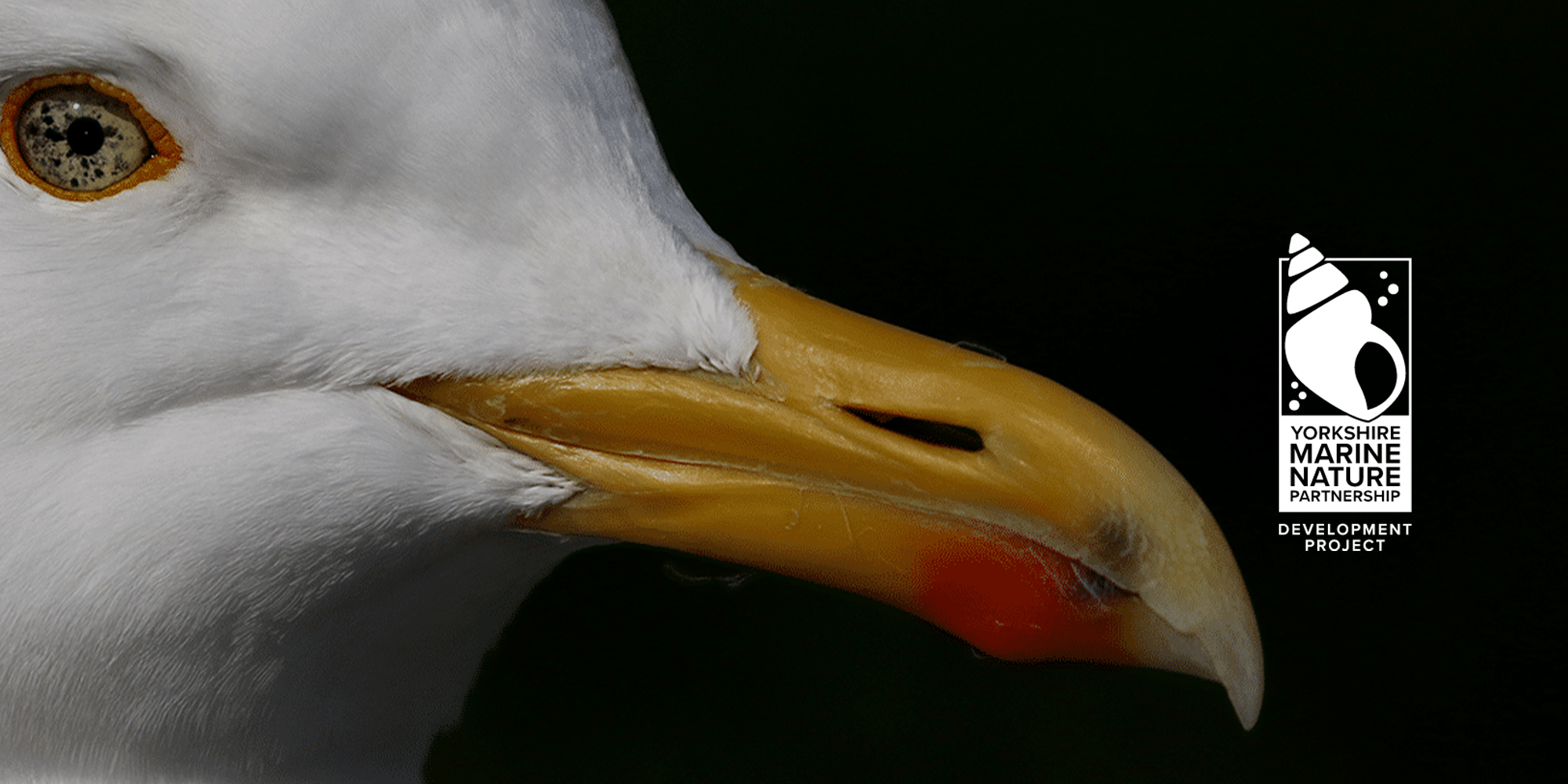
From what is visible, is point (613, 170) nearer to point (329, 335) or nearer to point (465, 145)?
point (465, 145)

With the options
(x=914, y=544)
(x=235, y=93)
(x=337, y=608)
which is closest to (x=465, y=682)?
(x=337, y=608)

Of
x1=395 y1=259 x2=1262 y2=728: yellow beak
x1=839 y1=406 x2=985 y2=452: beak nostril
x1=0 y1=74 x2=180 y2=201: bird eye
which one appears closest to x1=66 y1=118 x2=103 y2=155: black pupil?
x1=0 y1=74 x2=180 y2=201: bird eye

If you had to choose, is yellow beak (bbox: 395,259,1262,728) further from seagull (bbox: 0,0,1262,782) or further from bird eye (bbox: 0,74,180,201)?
bird eye (bbox: 0,74,180,201)

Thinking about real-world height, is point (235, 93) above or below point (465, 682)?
above

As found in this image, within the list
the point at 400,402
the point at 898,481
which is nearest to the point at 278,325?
the point at 400,402

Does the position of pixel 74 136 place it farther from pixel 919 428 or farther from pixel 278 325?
pixel 919 428

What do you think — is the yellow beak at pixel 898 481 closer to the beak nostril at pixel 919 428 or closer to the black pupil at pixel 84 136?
the beak nostril at pixel 919 428
